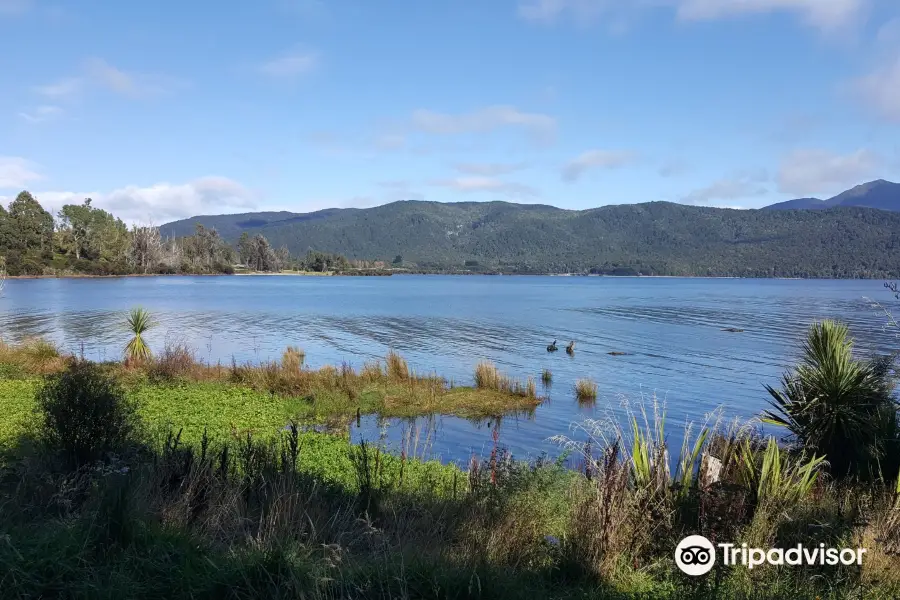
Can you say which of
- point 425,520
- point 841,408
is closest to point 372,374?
point 841,408

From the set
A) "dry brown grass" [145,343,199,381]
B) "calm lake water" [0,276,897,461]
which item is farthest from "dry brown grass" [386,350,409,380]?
"dry brown grass" [145,343,199,381]

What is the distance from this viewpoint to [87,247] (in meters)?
145

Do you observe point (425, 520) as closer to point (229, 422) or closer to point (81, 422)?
point (81, 422)

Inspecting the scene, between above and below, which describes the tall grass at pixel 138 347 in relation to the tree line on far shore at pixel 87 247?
below

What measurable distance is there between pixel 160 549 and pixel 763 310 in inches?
2983

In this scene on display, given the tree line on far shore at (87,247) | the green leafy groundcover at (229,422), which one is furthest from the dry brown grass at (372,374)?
the tree line on far shore at (87,247)

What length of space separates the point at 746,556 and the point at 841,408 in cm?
550

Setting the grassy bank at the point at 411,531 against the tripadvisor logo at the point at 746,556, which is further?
the tripadvisor logo at the point at 746,556

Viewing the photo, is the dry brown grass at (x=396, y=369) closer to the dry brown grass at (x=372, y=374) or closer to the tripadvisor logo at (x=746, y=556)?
the dry brown grass at (x=372, y=374)

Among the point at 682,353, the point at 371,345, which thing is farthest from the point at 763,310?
the point at 371,345

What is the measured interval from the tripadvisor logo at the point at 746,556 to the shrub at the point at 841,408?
3.89 meters

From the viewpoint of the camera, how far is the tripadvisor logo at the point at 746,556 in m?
5.25

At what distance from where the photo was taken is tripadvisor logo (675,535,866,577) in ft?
17.2

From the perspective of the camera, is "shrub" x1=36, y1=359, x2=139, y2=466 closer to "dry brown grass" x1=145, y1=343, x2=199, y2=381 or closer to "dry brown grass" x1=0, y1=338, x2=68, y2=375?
"dry brown grass" x1=145, y1=343, x2=199, y2=381
